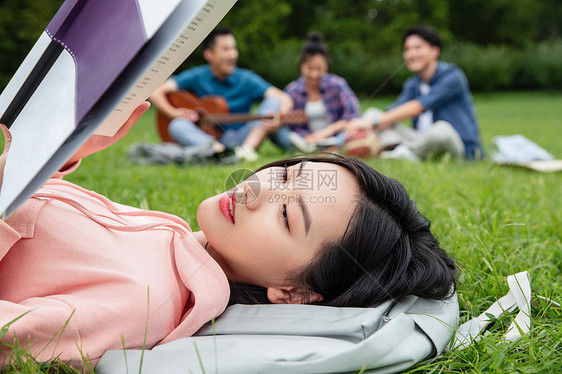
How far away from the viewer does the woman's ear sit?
1321 mm

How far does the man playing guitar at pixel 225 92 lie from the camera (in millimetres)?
5012

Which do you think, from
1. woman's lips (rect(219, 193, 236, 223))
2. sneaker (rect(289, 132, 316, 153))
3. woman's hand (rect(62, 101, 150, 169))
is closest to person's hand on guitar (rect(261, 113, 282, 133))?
sneaker (rect(289, 132, 316, 153))

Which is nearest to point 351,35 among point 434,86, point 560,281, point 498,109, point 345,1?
point 345,1

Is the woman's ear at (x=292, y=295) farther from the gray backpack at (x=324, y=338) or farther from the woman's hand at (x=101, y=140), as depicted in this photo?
the woman's hand at (x=101, y=140)

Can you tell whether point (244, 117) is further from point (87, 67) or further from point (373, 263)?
point (87, 67)

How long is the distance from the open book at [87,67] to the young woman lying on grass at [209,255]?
32 centimetres

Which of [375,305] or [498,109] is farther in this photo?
[498,109]

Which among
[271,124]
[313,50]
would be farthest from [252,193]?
[313,50]

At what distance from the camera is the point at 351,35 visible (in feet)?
67.3

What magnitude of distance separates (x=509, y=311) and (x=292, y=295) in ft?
1.83

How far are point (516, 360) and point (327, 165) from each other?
627 mm

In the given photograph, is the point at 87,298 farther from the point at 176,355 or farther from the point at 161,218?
the point at 161,218

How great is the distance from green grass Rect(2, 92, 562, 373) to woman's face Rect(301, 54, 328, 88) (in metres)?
1.82

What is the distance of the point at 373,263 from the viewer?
1.30 meters
